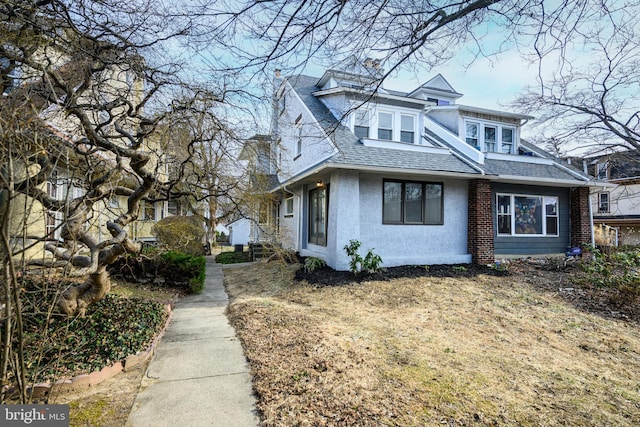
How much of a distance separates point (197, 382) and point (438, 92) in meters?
15.8

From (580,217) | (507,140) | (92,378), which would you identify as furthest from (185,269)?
(580,217)

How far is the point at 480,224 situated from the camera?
10789mm

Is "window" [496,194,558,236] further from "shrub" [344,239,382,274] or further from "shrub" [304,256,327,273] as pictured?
"shrub" [304,256,327,273]

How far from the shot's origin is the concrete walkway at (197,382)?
2.97 metres

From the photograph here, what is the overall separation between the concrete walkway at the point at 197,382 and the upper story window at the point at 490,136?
11.9 meters

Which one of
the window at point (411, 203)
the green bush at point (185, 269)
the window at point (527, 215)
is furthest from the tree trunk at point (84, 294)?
the window at point (527, 215)

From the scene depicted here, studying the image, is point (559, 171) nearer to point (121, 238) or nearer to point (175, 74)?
point (175, 74)

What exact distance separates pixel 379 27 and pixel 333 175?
5737 mm

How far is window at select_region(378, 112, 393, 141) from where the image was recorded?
11570 millimetres

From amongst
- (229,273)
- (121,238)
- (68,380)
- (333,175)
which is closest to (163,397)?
(68,380)

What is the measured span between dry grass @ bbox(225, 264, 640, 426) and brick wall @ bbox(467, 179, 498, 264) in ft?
10.4

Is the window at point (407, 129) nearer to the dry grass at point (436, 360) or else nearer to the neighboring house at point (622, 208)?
the dry grass at point (436, 360)

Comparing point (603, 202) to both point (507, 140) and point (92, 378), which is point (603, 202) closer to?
point (507, 140)

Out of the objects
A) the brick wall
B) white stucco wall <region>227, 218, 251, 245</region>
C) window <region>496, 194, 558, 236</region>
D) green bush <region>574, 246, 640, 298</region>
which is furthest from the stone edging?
white stucco wall <region>227, 218, 251, 245</region>
